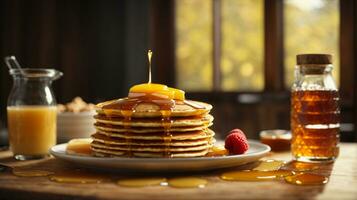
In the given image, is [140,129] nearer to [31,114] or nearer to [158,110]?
[158,110]

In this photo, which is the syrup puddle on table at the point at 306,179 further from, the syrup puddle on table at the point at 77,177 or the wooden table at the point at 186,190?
the syrup puddle on table at the point at 77,177

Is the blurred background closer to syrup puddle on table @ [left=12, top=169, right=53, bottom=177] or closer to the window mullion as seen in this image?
the window mullion

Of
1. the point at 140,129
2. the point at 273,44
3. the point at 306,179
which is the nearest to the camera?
the point at 306,179

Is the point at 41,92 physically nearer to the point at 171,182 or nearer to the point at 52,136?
the point at 52,136

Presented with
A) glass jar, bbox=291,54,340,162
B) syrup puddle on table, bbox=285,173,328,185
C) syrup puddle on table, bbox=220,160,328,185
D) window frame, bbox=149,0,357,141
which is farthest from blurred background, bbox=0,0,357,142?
syrup puddle on table, bbox=285,173,328,185

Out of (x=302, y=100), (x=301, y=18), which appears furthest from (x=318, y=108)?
(x=301, y=18)

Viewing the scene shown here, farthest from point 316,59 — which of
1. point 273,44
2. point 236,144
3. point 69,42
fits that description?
point 69,42
